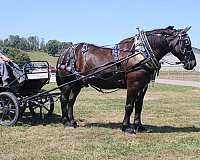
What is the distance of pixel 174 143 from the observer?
9.05 meters

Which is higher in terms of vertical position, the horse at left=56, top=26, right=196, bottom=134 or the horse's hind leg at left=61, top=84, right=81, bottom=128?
the horse at left=56, top=26, right=196, bottom=134

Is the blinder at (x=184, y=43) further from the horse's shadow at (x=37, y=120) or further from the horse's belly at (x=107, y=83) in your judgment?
the horse's shadow at (x=37, y=120)

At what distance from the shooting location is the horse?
391 inches

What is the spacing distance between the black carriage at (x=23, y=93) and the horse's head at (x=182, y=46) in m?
3.60

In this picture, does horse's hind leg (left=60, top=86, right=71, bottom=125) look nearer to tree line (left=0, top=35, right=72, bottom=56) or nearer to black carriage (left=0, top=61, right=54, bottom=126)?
black carriage (left=0, top=61, right=54, bottom=126)

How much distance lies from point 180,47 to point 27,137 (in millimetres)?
3802

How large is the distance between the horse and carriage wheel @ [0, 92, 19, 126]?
1226mm

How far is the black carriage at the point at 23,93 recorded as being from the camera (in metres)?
11.2

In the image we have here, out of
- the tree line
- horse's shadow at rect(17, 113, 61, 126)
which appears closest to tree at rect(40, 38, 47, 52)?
the tree line

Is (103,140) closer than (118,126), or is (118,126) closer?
(103,140)

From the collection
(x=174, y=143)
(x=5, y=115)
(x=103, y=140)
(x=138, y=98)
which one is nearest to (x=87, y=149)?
(x=103, y=140)

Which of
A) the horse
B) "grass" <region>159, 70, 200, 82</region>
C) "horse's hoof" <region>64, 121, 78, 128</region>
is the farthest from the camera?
"grass" <region>159, 70, 200, 82</region>

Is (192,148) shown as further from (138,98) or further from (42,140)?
(42,140)

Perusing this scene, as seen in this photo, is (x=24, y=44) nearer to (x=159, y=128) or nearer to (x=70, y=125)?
(x=70, y=125)
